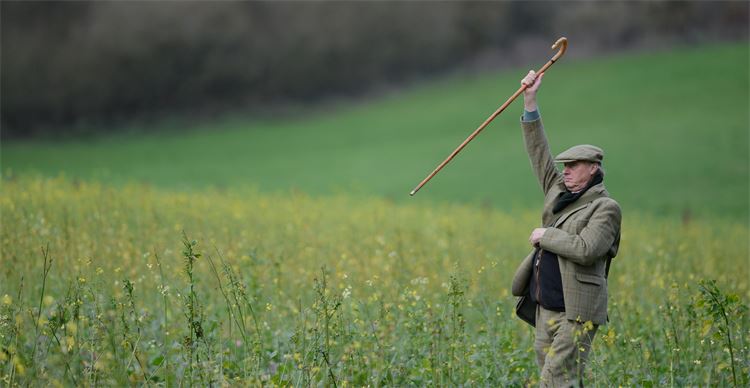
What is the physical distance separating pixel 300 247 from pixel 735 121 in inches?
1057

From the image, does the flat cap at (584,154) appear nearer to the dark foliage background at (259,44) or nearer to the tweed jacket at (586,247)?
the tweed jacket at (586,247)

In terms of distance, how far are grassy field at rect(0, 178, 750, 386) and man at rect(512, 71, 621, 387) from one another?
0.31 metres

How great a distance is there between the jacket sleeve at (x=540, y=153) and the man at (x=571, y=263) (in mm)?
128

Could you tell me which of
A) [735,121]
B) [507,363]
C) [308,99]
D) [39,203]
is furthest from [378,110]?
[507,363]

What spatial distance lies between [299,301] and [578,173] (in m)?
2.06

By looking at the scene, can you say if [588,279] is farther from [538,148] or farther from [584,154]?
[538,148]

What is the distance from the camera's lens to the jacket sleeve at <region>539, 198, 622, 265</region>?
5.10m

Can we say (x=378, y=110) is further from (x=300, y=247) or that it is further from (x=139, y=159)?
(x=300, y=247)

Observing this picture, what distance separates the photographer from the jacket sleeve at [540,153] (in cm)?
574

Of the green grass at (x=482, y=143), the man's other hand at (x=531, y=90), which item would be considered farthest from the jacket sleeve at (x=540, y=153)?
the green grass at (x=482, y=143)

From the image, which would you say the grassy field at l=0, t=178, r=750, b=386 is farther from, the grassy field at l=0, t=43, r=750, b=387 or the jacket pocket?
the jacket pocket

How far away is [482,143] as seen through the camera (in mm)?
34344

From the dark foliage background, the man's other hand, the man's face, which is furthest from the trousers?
the dark foliage background

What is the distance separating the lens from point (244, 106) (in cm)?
4591
